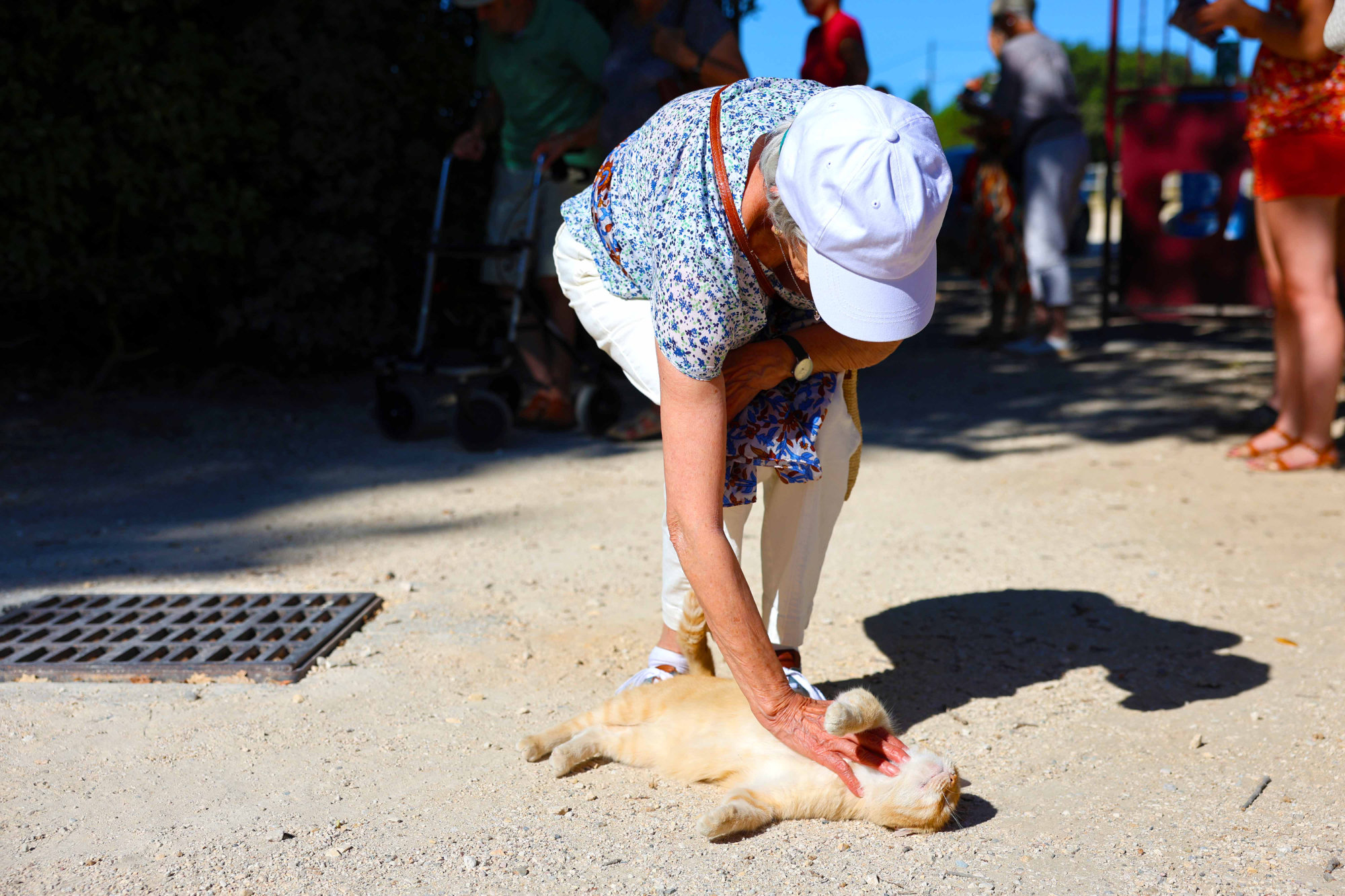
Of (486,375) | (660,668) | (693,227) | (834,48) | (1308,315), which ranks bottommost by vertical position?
(660,668)

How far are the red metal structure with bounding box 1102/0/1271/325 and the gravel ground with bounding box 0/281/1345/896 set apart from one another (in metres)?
3.03

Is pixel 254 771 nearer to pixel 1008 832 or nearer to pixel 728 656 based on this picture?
pixel 728 656

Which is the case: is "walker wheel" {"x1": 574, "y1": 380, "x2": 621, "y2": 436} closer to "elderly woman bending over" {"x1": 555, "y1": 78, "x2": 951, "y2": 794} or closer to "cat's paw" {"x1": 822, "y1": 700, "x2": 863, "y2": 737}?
"elderly woman bending over" {"x1": 555, "y1": 78, "x2": 951, "y2": 794}

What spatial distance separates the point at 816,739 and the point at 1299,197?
361cm

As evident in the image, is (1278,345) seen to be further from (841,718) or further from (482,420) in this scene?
(841,718)

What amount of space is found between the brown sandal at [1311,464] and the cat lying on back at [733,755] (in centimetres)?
323

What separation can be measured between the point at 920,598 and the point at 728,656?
157cm

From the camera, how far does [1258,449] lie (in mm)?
5043

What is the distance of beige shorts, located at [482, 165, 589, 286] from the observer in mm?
5664

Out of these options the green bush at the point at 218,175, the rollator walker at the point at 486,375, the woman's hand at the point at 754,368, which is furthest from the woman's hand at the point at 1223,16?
the green bush at the point at 218,175

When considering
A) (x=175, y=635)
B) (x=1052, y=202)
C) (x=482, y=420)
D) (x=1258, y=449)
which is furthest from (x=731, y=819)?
(x=1052, y=202)

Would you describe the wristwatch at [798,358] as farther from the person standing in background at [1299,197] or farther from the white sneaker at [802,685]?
the person standing in background at [1299,197]

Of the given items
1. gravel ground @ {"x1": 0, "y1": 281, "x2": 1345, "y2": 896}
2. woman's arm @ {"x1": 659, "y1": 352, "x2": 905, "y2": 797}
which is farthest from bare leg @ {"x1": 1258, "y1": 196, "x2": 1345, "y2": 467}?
woman's arm @ {"x1": 659, "y1": 352, "x2": 905, "y2": 797}

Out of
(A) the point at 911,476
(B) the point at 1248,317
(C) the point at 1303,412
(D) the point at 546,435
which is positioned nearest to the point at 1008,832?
(A) the point at 911,476
